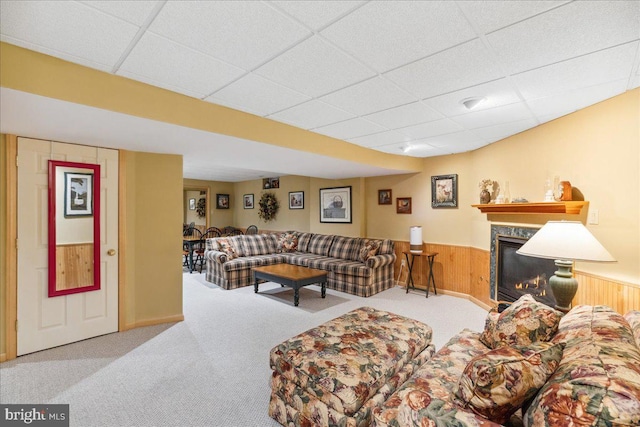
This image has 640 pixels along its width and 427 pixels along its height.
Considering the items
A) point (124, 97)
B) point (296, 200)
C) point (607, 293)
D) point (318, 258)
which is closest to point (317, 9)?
point (124, 97)

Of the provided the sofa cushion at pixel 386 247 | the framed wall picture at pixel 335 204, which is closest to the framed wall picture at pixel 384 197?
the framed wall picture at pixel 335 204

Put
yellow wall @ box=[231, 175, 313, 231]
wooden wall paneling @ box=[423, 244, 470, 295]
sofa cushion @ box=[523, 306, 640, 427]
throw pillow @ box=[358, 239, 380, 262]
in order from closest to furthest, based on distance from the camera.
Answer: sofa cushion @ box=[523, 306, 640, 427]
wooden wall paneling @ box=[423, 244, 470, 295]
throw pillow @ box=[358, 239, 380, 262]
yellow wall @ box=[231, 175, 313, 231]

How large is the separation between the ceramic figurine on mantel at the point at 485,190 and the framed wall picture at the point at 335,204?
2.74m

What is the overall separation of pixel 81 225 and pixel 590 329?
168 inches

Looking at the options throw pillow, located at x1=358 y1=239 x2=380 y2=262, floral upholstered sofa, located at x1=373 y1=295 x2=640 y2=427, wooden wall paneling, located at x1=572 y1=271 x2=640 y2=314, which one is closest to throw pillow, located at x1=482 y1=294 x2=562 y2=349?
floral upholstered sofa, located at x1=373 y1=295 x2=640 y2=427

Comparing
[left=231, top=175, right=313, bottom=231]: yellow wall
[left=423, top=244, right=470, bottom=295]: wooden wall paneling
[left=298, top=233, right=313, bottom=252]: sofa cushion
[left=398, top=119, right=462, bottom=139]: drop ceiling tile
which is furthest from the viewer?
[left=231, top=175, right=313, bottom=231]: yellow wall

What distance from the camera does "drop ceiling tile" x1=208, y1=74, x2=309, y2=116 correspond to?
7.30 feet

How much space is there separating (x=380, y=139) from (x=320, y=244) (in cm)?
310

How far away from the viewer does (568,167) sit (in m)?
3.00

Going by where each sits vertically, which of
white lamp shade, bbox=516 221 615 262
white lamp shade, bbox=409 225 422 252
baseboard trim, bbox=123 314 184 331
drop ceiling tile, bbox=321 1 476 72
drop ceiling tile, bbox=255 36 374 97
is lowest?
baseboard trim, bbox=123 314 184 331

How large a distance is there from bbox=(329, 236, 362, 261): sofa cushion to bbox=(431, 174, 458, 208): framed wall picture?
159cm

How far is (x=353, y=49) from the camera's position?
177cm

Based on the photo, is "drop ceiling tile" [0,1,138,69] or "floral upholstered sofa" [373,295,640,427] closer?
"floral upholstered sofa" [373,295,640,427]

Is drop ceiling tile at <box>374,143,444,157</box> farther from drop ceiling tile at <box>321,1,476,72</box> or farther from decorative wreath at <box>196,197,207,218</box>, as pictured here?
decorative wreath at <box>196,197,207,218</box>
